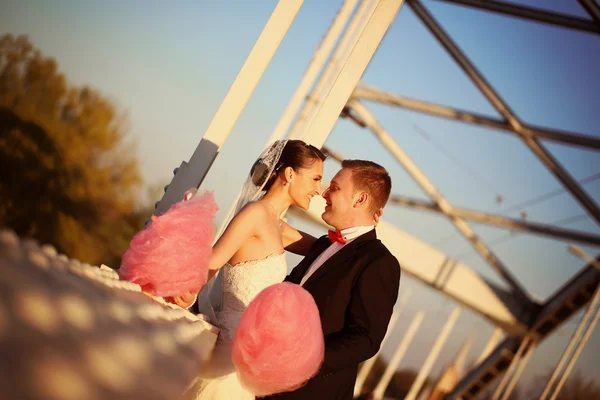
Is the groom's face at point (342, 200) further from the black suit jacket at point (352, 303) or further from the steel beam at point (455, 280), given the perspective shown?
the steel beam at point (455, 280)

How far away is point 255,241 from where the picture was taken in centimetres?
268

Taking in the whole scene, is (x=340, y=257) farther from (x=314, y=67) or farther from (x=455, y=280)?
(x=455, y=280)

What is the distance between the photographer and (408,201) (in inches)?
307

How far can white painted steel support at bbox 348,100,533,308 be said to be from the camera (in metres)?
6.67

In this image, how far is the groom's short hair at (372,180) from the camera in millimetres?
2184


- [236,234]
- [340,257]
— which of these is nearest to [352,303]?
[340,257]

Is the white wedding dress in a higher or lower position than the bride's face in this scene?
lower

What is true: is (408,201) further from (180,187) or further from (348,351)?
Answer: (348,351)

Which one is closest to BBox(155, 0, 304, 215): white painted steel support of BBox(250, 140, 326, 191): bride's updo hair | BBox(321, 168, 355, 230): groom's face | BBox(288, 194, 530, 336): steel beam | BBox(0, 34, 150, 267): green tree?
BBox(250, 140, 326, 191): bride's updo hair

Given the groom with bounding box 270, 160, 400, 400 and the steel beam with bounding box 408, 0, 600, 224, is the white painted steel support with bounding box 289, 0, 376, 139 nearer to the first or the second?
the steel beam with bounding box 408, 0, 600, 224

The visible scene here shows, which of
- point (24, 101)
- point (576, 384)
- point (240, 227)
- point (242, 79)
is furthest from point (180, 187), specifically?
point (24, 101)

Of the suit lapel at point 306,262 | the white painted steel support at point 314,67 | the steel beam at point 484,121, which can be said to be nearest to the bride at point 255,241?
the suit lapel at point 306,262

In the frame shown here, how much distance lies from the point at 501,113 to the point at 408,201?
2.11 meters

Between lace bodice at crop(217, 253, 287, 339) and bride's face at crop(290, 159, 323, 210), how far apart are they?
0.30 m
